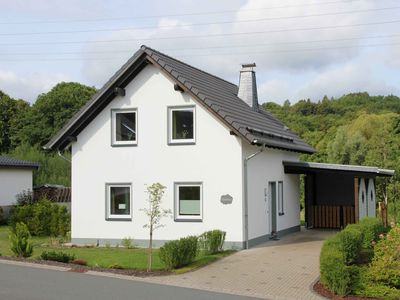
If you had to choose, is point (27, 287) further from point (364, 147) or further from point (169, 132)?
point (364, 147)

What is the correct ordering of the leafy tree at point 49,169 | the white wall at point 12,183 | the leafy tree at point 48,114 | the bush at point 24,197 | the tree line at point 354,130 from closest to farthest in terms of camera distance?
the bush at point 24,197 → the white wall at point 12,183 → the leafy tree at point 49,169 → the tree line at point 354,130 → the leafy tree at point 48,114

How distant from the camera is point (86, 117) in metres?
22.1

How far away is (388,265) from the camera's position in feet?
41.2

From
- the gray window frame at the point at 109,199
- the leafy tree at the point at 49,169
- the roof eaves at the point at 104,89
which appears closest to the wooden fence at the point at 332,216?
the gray window frame at the point at 109,199

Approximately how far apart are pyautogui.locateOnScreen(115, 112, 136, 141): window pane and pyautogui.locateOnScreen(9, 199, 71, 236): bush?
5.25 metres

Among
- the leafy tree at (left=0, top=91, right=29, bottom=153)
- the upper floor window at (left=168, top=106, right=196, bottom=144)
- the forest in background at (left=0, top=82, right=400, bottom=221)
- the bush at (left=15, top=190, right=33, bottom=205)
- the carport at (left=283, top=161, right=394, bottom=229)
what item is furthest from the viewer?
the leafy tree at (left=0, top=91, right=29, bottom=153)

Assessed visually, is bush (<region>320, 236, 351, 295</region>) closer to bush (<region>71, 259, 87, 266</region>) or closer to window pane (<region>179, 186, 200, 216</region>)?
bush (<region>71, 259, 87, 266</region>)

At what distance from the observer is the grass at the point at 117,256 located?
53.4 feet

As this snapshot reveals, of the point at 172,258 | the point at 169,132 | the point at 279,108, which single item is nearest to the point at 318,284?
the point at 172,258

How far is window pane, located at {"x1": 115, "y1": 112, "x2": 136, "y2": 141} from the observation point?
2198cm

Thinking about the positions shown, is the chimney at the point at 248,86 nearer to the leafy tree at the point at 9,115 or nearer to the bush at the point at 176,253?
the bush at the point at 176,253

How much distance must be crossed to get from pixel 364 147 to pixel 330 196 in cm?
2790

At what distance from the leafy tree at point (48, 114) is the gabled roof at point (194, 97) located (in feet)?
134

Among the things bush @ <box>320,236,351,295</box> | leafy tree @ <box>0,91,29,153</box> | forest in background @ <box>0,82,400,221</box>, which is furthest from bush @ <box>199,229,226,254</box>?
leafy tree @ <box>0,91,29,153</box>
